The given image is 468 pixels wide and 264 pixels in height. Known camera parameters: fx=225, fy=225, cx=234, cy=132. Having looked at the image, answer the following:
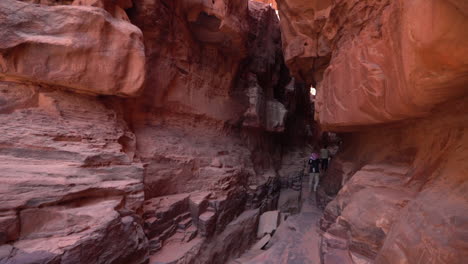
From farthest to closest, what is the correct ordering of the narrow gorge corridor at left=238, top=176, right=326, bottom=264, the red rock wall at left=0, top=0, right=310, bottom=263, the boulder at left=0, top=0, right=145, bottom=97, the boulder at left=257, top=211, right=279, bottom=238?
the boulder at left=257, top=211, right=279, bottom=238 → the narrow gorge corridor at left=238, top=176, right=326, bottom=264 → the boulder at left=0, top=0, right=145, bottom=97 → the red rock wall at left=0, top=0, right=310, bottom=263

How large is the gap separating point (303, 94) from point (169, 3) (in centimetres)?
1162

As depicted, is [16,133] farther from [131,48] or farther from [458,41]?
[458,41]

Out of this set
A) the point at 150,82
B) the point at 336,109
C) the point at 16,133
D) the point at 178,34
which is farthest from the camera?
the point at 178,34

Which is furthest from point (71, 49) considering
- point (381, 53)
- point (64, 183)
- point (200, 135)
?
point (381, 53)

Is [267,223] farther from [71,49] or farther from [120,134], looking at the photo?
[71,49]

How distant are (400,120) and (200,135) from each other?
5339 mm

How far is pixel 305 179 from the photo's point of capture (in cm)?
1195

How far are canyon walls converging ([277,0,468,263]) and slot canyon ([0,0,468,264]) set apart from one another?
2 cm

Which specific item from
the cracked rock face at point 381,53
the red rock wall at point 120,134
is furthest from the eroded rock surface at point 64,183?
the cracked rock face at point 381,53

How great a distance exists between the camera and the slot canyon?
2699 mm

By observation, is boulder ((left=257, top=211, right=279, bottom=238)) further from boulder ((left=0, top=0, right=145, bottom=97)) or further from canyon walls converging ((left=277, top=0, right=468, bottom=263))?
boulder ((left=0, top=0, right=145, bottom=97))

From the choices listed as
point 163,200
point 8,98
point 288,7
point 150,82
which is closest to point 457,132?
point 288,7

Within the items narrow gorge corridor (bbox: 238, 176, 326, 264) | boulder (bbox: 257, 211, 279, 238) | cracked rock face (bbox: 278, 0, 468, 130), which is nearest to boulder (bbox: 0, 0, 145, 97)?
cracked rock face (bbox: 278, 0, 468, 130)

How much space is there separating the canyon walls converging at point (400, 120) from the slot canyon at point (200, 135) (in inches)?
0.8
